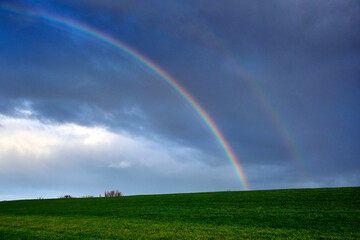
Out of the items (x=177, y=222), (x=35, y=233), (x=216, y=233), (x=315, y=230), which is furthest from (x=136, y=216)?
(x=315, y=230)

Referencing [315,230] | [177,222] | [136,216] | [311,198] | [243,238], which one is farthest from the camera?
[311,198]

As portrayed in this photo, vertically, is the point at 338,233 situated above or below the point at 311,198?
below

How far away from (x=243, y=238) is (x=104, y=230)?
7.93m

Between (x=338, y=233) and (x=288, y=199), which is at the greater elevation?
(x=288, y=199)

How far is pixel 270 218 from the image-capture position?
16.6 m

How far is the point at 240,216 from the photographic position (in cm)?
1802

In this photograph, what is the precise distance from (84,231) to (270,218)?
1063cm

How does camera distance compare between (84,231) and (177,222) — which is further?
(177,222)

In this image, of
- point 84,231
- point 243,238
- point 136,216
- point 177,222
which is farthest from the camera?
point 136,216

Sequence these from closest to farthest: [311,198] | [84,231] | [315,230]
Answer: [315,230], [84,231], [311,198]

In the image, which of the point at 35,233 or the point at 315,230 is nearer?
Answer: the point at 315,230

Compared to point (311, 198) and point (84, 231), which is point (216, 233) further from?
point (311, 198)

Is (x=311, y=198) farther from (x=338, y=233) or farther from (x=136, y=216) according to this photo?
(x=136, y=216)

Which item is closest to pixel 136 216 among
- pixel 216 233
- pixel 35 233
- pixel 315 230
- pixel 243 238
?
pixel 35 233
